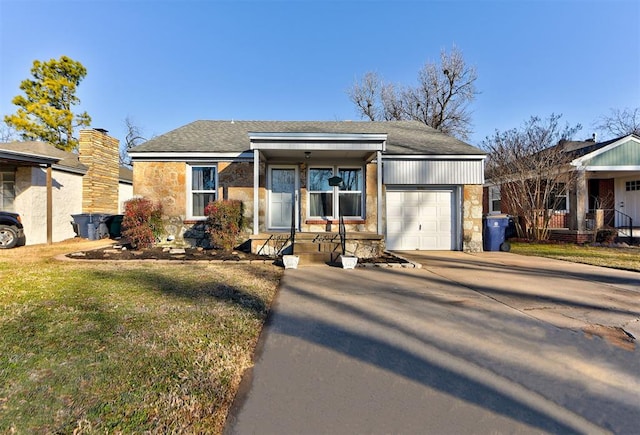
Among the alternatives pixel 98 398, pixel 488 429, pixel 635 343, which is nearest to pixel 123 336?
pixel 98 398

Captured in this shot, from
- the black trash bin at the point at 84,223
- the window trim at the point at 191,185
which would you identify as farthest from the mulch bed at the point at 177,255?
the black trash bin at the point at 84,223

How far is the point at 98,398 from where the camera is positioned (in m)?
2.18

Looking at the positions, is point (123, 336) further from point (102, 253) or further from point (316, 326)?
point (102, 253)

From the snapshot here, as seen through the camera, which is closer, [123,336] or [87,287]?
[123,336]

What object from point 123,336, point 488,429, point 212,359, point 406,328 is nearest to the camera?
point 488,429

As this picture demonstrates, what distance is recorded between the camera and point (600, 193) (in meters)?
15.7

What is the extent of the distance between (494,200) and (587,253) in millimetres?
6862

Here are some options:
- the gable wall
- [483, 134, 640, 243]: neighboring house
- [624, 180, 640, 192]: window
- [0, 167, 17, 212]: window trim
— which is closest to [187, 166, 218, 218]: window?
[0, 167, 17, 212]: window trim

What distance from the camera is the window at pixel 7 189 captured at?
11.1 metres

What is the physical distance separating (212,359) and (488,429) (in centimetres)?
220

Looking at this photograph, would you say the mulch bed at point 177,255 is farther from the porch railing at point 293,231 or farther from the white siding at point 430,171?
the white siding at point 430,171

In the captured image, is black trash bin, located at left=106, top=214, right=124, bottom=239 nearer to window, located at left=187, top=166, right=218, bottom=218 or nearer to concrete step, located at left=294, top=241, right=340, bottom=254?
window, located at left=187, top=166, right=218, bottom=218

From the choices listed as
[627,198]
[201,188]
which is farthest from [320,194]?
[627,198]

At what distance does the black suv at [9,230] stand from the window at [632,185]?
26.1m
